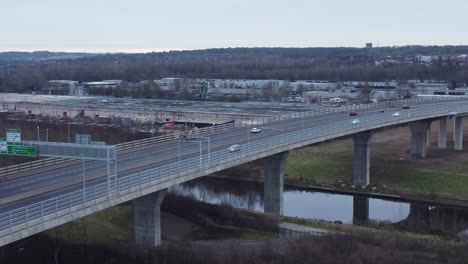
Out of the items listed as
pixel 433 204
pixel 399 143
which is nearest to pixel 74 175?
pixel 433 204

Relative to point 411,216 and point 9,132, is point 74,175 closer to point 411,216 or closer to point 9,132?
point 9,132

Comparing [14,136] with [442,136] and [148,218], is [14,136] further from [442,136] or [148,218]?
[442,136]

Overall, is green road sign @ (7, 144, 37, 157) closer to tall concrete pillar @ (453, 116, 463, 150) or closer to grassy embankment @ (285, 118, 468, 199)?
grassy embankment @ (285, 118, 468, 199)

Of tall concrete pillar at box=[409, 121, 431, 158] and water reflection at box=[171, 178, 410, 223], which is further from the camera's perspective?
tall concrete pillar at box=[409, 121, 431, 158]

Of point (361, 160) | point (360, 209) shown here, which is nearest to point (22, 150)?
point (360, 209)

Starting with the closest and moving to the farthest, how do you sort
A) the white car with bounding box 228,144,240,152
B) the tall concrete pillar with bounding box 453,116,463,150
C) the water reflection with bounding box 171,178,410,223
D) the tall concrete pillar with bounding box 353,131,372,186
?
1. the white car with bounding box 228,144,240,152
2. the water reflection with bounding box 171,178,410,223
3. the tall concrete pillar with bounding box 353,131,372,186
4. the tall concrete pillar with bounding box 453,116,463,150

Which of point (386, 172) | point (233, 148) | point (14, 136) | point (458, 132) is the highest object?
point (14, 136)

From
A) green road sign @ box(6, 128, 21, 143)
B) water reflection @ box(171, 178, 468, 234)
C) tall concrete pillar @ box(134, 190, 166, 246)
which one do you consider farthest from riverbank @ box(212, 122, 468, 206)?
green road sign @ box(6, 128, 21, 143)
